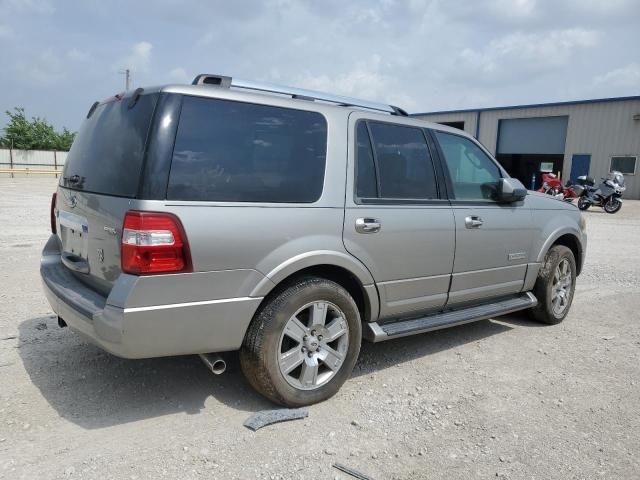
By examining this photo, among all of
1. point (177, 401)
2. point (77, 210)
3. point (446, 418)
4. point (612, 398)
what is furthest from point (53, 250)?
point (612, 398)

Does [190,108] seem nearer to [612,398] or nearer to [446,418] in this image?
[446,418]

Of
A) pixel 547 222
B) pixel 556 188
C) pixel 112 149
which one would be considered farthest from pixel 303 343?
pixel 556 188

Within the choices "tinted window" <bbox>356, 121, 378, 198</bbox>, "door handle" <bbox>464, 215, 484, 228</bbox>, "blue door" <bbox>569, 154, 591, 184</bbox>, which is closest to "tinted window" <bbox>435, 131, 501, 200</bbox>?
"door handle" <bbox>464, 215, 484, 228</bbox>

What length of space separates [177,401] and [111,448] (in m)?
0.61

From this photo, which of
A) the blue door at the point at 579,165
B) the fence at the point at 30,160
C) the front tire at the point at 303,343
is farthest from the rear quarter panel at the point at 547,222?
the fence at the point at 30,160

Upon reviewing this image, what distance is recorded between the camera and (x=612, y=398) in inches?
141

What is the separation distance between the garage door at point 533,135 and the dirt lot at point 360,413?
25427 millimetres

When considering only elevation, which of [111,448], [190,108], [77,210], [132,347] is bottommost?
[111,448]

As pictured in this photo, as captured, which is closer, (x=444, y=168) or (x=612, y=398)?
(x=612, y=398)

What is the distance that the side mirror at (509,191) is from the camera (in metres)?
4.44

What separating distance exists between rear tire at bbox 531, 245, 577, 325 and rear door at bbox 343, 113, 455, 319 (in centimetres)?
150

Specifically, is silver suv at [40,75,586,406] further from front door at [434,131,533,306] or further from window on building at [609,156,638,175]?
window on building at [609,156,638,175]

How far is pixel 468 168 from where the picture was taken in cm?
450

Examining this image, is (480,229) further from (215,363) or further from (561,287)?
(215,363)
